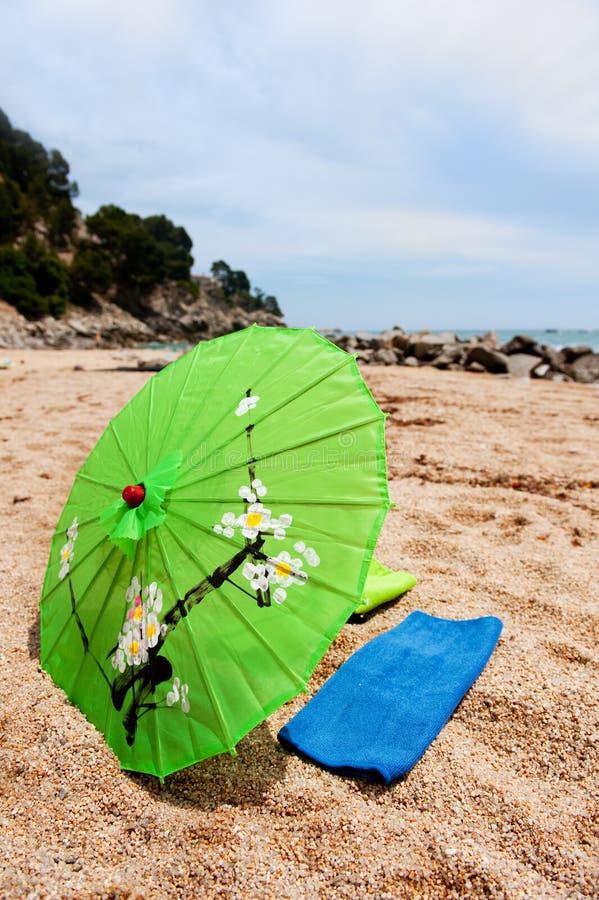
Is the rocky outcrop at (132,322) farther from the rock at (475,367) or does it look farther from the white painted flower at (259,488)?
the white painted flower at (259,488)

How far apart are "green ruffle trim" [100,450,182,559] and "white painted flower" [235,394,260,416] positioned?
25cm

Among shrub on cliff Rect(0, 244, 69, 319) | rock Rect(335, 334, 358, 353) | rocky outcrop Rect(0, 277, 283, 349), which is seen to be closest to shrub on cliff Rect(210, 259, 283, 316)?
rocky outcrop Rect(0, 277, 283, 349)

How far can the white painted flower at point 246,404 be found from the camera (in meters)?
1.67

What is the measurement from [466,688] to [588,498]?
81.1 inches

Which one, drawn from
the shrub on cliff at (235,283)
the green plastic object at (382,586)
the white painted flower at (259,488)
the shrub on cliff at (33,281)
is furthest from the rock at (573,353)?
the shrub on cliff at (235,283)

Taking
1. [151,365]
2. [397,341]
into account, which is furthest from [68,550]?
[397,341]

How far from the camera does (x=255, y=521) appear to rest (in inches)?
58.0

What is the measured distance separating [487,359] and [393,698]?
895cm

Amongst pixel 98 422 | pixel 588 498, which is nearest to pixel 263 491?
pixel 588 498

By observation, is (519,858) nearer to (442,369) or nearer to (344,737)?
(344,737)

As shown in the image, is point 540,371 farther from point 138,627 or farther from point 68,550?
point 138,627

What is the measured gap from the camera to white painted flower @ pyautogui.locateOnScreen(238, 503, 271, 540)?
4.79 feet

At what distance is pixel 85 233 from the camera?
47.0 metres

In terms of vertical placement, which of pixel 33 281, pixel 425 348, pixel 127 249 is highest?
pixel 127 249
